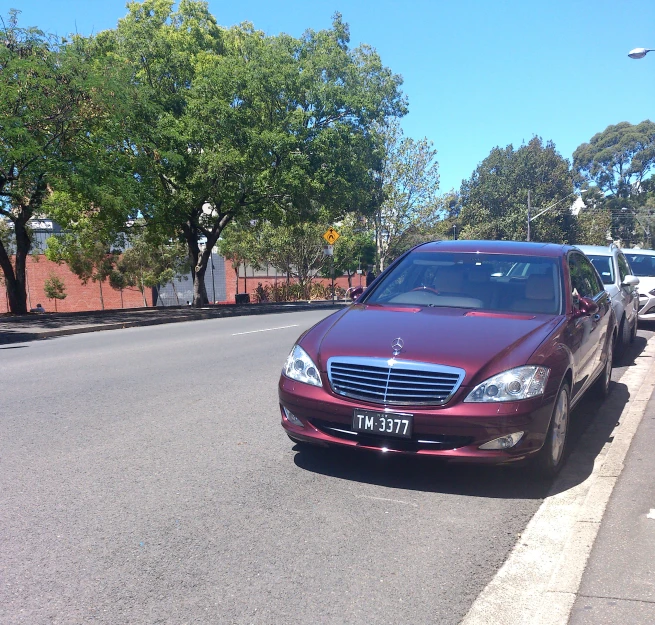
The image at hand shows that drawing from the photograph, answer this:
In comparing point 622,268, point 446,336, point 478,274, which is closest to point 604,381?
point 478,274

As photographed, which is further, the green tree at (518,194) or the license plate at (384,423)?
the green tree at (518,194)

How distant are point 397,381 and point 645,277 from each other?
1263 cm

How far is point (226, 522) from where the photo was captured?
4.32m

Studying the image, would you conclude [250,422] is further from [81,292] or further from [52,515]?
[81,292]

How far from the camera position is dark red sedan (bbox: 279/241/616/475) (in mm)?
4625

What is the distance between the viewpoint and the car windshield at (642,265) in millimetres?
15773

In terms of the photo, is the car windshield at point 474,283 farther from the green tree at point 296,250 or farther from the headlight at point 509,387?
the green tree at point 296,250

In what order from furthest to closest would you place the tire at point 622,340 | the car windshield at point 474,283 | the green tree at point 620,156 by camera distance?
the green tree at point 620,156 < the tire at point 622,340 < the car windshield at point 474,283

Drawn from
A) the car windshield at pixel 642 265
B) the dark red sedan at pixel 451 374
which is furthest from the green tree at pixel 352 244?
the dark red sedan at pixel 451 374

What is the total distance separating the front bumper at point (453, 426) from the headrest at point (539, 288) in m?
1.40

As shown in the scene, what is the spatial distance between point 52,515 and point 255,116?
78.3 ft

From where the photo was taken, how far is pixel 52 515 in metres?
4.42

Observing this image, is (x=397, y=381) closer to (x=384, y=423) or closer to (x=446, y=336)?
(x=384, y=423)

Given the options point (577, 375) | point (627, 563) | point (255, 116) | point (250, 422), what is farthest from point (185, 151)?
point (627, 563)
